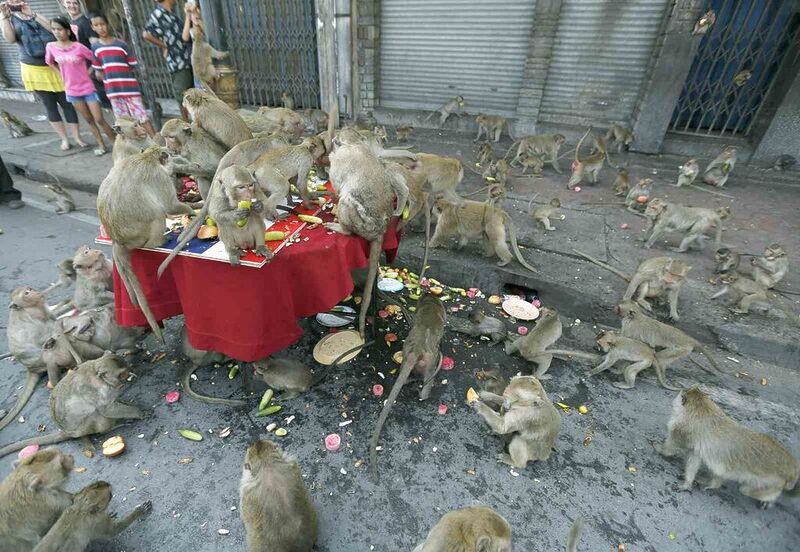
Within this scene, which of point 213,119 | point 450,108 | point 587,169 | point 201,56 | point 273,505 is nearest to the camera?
point 273,505

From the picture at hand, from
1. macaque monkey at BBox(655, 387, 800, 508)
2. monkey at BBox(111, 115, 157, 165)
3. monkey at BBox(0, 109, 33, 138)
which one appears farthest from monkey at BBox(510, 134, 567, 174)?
monkey at BBox(0, 109, 33, 138)

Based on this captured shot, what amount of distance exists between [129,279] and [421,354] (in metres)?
2.52

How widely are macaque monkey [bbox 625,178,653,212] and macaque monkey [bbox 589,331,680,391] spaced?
152 inches

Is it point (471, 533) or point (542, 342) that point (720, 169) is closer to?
point (542, 342)

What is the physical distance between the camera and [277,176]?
136 inches

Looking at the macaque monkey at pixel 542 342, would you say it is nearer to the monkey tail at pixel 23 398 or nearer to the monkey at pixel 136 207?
the monkey at pixel 136 207

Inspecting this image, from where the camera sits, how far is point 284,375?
12.4ft

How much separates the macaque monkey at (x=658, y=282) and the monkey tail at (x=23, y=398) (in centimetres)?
635

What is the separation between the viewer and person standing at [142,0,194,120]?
7.89 metres

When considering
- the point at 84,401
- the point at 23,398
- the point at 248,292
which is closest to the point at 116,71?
the point at 23,398

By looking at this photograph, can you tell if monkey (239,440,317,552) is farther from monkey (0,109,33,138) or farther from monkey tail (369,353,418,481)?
monkey (0,109,33,138)

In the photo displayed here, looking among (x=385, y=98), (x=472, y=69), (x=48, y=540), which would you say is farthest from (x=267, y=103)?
(x=48, y=540)

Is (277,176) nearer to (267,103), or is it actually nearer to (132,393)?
(132,393)

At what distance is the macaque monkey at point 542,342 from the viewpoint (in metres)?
4.02
